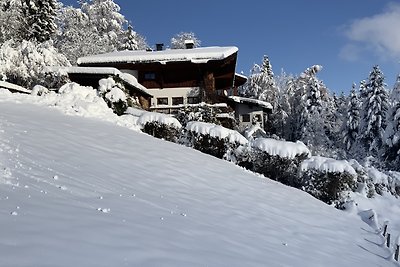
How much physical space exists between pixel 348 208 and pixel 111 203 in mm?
10683

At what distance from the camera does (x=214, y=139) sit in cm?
1705

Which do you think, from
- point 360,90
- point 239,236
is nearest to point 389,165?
point 360,90

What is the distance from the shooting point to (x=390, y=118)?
35531 mm

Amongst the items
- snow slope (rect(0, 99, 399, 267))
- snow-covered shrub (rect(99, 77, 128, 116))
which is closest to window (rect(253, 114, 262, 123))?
snow-covered shrub (rect(99, 77, 128, 116))

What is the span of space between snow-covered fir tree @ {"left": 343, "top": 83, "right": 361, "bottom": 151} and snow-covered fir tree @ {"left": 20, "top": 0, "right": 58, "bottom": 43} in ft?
102

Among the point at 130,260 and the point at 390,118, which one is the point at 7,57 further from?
the point at 390,118

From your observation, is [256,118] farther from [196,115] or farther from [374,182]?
[374,182]

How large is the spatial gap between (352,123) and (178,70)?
2127 centimetres

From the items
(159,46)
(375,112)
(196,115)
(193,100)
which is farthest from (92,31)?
(375,112)

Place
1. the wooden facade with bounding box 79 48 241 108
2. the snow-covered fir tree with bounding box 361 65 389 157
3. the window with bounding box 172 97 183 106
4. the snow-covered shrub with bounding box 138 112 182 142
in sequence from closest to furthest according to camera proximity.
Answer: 1. the snow-covered shrub with bounding box 138 112 182 142
2. the wooden facade with bounding box 79 48 241 108
3. the window with bounding box 172 97 183 106
4. the snow-covered fir tree with bounding box 361 65 389 157

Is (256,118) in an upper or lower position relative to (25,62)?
lower

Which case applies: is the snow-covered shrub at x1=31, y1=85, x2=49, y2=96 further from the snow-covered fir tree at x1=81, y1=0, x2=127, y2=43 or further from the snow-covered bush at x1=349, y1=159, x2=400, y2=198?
the snow-covered fir tree at x1=81, y1=0, x2=127, y2=43

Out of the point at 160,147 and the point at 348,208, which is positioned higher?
the point at 160,147

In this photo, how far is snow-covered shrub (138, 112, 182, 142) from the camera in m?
17.6
